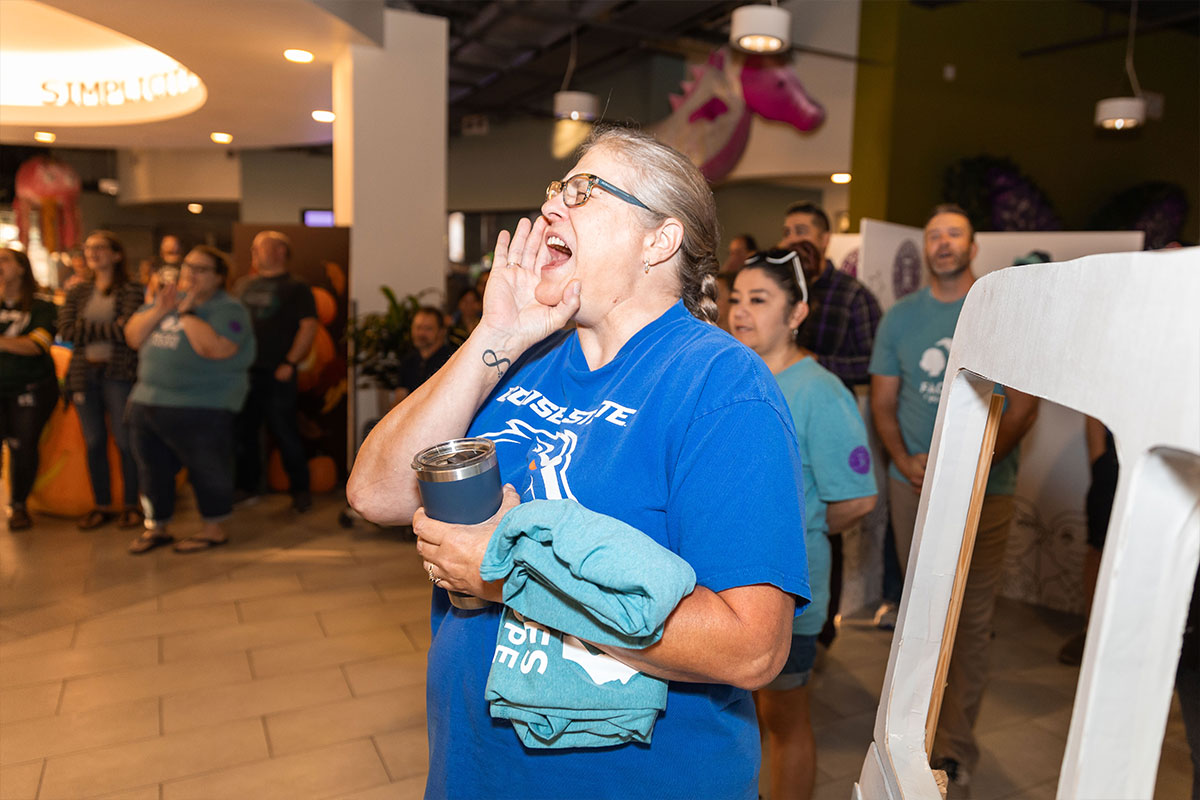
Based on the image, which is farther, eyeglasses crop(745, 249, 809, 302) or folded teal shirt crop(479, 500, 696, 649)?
eyeglasses crop(745, 249, 809, 302)

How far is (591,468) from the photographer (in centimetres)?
108

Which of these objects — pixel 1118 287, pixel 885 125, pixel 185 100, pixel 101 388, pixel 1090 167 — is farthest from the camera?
pixel 1090 167

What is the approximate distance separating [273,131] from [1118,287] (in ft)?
25.3

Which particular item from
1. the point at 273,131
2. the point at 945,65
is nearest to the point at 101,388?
the point at 273,131

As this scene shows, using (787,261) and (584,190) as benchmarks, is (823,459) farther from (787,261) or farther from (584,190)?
(584,190)

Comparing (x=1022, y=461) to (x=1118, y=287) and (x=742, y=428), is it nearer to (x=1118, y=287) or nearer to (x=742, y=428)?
(x=742, y=428)

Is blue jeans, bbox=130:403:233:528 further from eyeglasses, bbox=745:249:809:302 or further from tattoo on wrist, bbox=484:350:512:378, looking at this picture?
tattoo on wrist, bbox=484:350:512:378

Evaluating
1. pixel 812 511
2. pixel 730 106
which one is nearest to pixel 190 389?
pixel 812 511

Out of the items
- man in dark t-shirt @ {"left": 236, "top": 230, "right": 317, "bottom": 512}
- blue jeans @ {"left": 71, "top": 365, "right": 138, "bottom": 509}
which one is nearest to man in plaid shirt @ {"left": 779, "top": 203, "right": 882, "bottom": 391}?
man in dark t-shirt @ {"left": 236, "top": 230, "right": 317, "bottom": 512}

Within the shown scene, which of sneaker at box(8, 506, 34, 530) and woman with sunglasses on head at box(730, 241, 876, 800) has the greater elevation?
woman with sunglasses on head at box(730, 241, 876, 800)

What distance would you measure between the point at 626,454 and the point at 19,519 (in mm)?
5091

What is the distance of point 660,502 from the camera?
3.45 feet

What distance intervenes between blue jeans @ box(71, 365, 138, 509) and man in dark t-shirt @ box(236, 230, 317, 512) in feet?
2.40

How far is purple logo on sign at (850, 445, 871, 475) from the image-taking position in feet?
6.75
